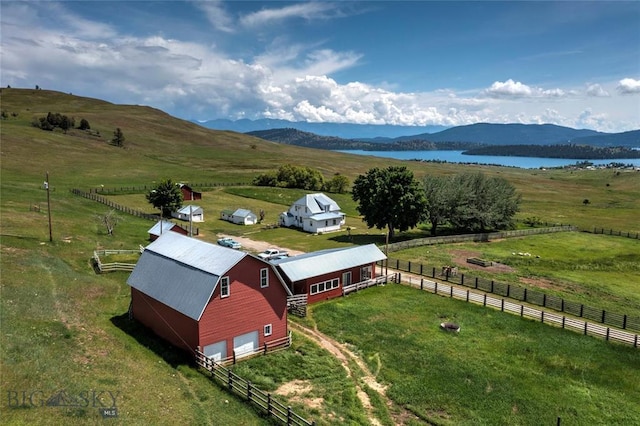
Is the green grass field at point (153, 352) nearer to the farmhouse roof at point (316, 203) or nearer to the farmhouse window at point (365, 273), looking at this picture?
the farmhouse window at point (365, 273)

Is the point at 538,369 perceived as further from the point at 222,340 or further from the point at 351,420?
the point at 222,340

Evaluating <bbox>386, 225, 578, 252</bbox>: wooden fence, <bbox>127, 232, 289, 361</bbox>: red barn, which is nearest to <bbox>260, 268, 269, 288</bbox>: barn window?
<bbox>127, 232, 289, 361</bbox>: red barn

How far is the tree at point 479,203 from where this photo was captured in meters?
71.0

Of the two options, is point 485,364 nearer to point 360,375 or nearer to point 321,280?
point 360,375

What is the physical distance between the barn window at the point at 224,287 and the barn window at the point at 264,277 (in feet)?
8.11

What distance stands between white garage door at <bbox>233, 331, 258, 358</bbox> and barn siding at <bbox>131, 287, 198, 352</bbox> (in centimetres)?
266

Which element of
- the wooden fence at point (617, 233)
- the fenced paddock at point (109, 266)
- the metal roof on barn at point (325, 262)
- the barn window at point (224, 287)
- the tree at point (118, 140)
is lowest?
the wooden fence at point (617, 233)

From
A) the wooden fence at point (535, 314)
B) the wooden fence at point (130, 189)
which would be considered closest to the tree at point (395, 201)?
the wooden fence at point (535, 314)

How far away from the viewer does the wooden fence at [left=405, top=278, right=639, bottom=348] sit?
31.2m

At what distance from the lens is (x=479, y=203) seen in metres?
74.7

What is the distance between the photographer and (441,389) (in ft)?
79.7

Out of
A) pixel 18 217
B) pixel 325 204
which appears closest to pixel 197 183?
pixel 325 204

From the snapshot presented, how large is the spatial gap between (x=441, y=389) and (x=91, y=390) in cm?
1773

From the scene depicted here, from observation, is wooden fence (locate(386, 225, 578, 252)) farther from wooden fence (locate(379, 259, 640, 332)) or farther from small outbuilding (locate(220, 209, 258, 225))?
small outbuilding (locate(220, 209, 258, 225))
